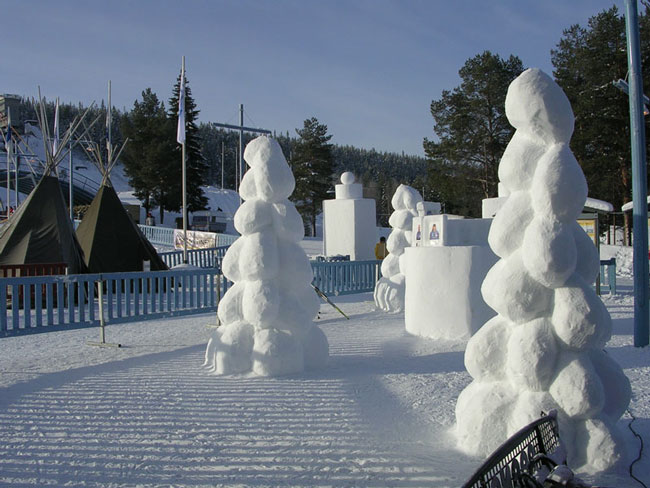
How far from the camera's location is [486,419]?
3.90 metres

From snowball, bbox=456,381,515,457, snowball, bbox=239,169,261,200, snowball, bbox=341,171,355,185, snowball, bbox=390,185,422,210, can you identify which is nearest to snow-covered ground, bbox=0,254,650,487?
snowball, bbox=456,381,515,457

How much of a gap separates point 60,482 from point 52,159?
12683mm

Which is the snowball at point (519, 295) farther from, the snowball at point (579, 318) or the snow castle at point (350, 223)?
the snow castle at point (350, 223)

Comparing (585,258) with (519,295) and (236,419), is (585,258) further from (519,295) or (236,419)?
(236,419)

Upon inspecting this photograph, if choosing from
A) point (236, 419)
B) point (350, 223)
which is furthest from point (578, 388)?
point (350, 223)

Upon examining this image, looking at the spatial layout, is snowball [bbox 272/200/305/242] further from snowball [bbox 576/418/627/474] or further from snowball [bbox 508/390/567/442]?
snowball [bbox 576/418/627/474]

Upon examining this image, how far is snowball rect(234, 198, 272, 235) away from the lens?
6.68 meters

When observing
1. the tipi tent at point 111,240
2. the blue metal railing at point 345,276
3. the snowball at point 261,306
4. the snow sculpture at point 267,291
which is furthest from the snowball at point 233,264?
the tipi tent at point 111,240

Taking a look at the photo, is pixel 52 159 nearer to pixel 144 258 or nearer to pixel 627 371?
pixel 144 258

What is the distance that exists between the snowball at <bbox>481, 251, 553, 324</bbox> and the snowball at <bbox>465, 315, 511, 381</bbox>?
5.3 inches

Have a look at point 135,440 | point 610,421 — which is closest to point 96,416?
point 135,440

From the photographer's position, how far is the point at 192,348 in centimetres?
812

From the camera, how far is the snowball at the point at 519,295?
3.89 m

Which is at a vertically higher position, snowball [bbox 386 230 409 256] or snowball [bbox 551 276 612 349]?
snowball [bbox 386 230 409 256]
